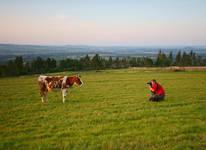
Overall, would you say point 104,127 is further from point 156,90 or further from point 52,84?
point 52,84

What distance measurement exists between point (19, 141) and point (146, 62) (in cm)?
10028

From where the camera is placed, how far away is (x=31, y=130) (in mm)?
10633

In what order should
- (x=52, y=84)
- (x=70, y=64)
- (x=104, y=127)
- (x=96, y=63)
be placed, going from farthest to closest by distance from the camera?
1. (x=96, y=63)
2. (x=70, y=64)
3. (x=52, y=84)
4. (x=104, y=127)

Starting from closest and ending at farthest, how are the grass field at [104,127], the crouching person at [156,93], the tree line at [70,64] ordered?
the grass field at [104,127] → the crouching person at [156,93] → the tree line at [70,64]

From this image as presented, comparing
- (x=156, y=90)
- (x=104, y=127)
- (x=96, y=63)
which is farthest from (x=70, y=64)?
(x=104, y=127)

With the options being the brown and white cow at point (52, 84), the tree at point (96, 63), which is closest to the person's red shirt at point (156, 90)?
the brown and white cow at point (52, 84)

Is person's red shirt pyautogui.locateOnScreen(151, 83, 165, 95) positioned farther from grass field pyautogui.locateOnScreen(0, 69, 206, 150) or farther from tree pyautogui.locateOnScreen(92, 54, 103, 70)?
tree pyautogui.locateOnScreen(92, 54, 103, 70)

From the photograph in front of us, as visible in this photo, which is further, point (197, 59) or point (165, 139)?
point (197, 59)

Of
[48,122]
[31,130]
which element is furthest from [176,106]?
[31,130]

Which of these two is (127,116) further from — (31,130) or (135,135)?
(31,130)

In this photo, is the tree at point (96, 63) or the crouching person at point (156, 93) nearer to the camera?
the crouching person at point (156, 93)

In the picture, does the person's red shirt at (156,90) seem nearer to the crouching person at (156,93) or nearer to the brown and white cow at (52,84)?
the crouching person at (156,93)

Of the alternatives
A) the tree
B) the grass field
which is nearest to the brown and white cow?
the grass field

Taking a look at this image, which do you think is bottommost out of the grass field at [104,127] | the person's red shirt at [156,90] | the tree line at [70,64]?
the tree line at [70,64]
